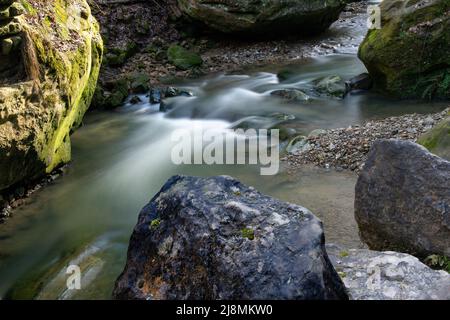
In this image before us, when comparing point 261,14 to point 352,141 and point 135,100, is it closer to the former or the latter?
point 135,100

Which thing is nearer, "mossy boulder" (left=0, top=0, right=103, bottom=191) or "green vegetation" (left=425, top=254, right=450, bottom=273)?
"green vegetation" (left=425, top=254, right=450, bottom=273)

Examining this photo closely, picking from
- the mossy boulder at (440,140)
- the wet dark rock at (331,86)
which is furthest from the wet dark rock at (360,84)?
the mossy boulder at (440,140)

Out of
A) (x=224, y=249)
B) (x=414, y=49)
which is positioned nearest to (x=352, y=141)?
(x=414, y=49)

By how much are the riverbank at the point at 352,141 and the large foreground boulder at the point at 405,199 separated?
255 cm

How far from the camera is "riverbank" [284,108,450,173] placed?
23.1 ft

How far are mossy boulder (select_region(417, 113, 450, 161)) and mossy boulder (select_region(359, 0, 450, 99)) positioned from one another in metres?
4.25

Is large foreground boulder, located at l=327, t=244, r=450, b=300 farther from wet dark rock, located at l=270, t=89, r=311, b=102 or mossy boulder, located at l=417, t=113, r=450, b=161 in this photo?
wet dark rock, located at l=270, t=89, r=311, b=102

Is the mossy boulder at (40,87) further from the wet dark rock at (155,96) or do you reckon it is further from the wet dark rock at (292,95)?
the wet dark rock at (292,95)

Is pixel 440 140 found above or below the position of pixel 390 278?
above

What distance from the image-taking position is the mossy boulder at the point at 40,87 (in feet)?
20.0

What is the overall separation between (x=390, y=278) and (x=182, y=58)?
1148cm

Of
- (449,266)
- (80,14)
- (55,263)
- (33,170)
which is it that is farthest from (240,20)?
(449,266)

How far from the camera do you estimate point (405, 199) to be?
402cm

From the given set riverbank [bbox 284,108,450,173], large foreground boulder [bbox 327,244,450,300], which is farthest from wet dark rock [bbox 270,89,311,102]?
large foreground boulder [bbox 327,244,450,300]
